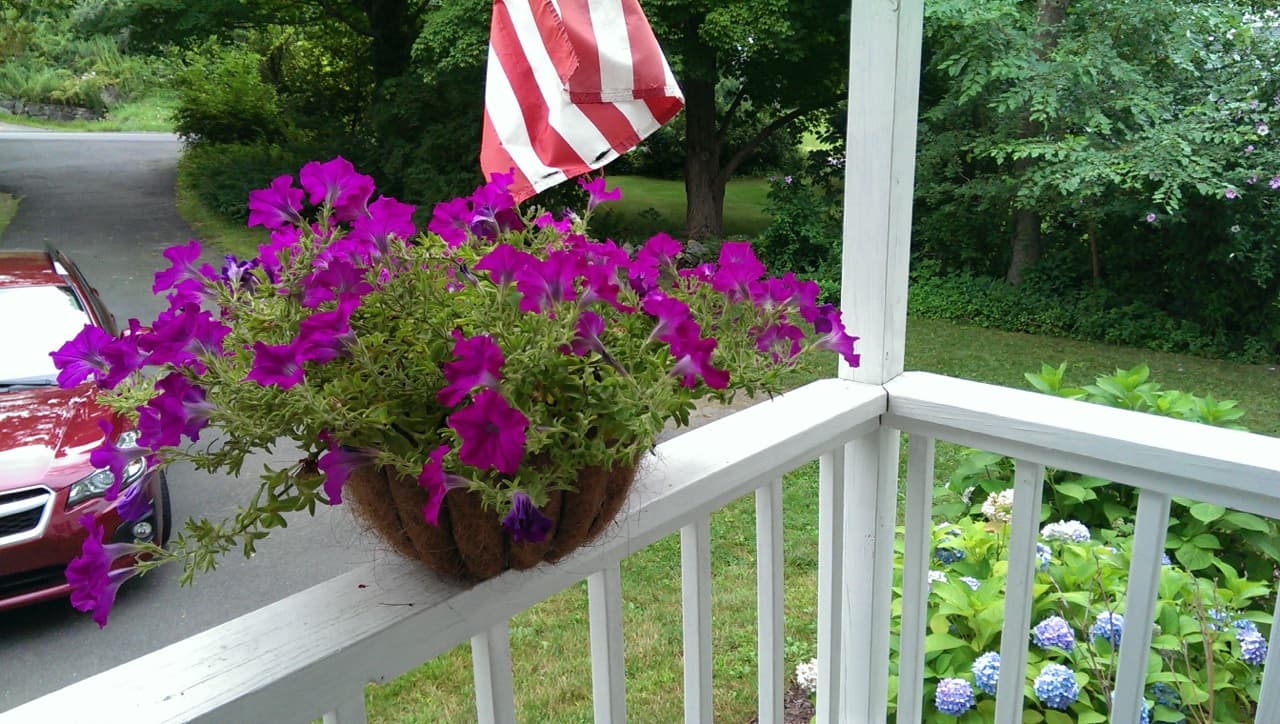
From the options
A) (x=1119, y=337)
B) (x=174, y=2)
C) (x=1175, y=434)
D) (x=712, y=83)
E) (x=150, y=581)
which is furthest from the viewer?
(x=712, y=83)

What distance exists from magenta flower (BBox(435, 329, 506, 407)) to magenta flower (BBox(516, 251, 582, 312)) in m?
0.05

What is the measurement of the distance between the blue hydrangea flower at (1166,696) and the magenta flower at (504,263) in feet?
4.25

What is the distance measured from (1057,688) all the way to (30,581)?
5.19ft

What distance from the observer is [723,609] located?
2.39 metres

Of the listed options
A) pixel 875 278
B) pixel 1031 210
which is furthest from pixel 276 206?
pixel 1031 210

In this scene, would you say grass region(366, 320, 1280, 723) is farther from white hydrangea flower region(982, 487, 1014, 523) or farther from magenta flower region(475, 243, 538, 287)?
magenta flower region(475, 243, 538, 287)

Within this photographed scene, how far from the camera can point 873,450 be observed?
116cm

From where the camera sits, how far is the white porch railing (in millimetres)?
580

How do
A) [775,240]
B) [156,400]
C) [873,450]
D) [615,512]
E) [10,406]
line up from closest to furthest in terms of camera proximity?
[156,400], [615,512], [873,450], [10,406], [775,240]

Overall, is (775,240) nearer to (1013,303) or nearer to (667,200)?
(667,200)

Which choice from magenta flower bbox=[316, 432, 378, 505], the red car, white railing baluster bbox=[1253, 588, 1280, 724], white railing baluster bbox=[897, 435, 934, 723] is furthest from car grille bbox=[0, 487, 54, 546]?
white railing baluster bbox=[1253, 588, 1280, 724]

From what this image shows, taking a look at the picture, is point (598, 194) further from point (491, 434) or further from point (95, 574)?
point (95, 574)

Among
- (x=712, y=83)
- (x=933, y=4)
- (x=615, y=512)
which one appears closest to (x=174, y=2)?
(x=712, y=83)

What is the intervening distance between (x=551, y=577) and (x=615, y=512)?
0.09 metres
